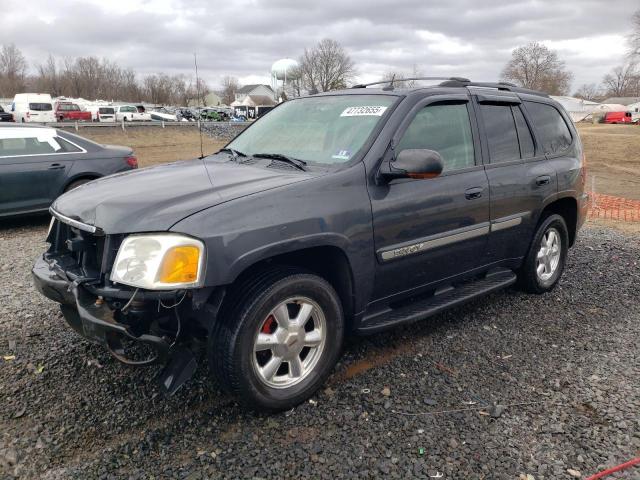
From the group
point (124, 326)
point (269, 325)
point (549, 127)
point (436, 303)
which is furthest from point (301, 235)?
point (549, 127)

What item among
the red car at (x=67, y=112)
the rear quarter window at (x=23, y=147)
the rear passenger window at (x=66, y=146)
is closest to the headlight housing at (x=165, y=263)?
the rear quarter window at (x=23, y=147)

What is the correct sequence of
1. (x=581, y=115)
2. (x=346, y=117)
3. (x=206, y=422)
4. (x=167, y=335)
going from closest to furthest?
(x=167, y=335) → (x=206, y=422) → (x=346, y=117) → (x=581, y=115)

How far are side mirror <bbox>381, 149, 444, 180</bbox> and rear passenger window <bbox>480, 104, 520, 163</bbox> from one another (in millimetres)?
1124

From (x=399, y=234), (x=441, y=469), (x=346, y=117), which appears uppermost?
(x=346, y=117)

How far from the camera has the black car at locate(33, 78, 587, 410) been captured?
8.44 ft

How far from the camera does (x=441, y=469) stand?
A: 99.3 inches

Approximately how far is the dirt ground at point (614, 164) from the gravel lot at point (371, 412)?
11.0 m

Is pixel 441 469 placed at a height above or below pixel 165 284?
below

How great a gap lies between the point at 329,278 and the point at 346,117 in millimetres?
1190

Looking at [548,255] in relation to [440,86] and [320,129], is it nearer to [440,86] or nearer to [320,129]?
[440,86]

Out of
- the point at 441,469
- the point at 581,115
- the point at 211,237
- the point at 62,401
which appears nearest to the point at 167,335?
the point at 211,237

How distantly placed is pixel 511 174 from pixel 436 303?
4.14ft

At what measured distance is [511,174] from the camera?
4.11m

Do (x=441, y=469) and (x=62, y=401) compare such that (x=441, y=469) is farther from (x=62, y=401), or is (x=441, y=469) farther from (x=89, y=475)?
(x=62, y=401)
